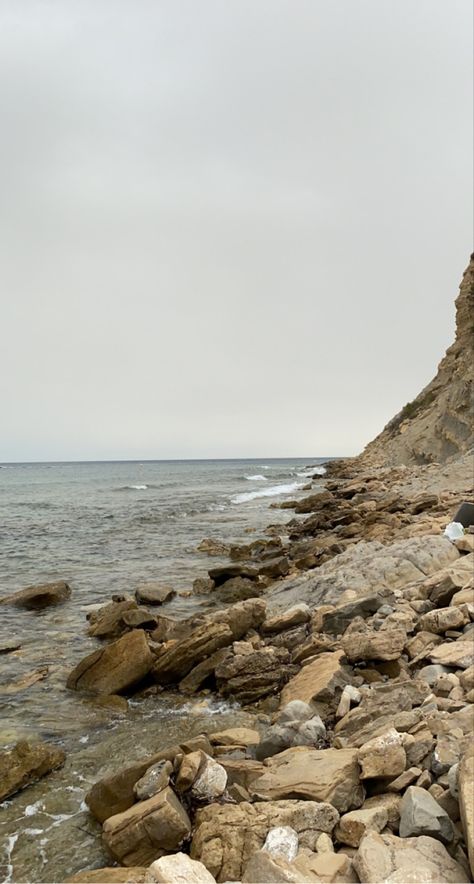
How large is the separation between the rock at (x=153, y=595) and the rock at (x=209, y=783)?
9036 millimetres

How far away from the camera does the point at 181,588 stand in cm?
1572

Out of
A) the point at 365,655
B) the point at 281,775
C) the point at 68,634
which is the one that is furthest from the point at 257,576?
the point at 281,775

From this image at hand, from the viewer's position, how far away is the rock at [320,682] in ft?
22.6

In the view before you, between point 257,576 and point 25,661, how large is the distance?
7.27 m

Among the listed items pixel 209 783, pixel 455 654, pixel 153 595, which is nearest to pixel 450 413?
pixel 153 595

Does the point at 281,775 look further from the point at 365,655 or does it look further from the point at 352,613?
the point at 352,613

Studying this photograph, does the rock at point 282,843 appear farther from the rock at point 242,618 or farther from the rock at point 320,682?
the rock at point 242,618

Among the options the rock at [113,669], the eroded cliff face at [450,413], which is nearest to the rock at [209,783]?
the rock at [113,669]

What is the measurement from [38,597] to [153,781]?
10040mm

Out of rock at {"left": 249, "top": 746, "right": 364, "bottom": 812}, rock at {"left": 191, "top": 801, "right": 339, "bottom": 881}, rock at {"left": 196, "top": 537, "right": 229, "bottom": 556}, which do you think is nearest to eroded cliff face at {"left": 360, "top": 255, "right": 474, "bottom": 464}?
rock at {"left": 196, "top": 537, "right": 229, "bottom": 556}

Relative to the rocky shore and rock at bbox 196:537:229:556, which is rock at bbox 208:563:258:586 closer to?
the rocky shore

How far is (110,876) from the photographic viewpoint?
166 inches

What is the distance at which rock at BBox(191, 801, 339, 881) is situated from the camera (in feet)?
13.2

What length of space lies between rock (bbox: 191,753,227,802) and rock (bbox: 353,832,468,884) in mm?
1622
